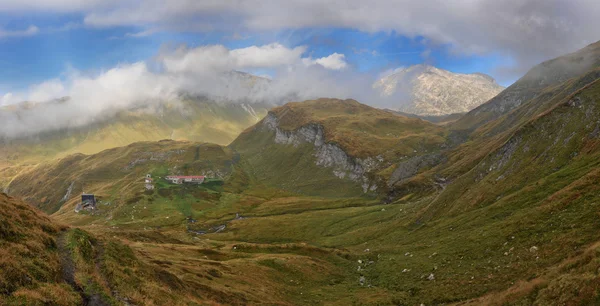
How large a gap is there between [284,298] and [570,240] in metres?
40.7

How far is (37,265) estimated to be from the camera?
29625mm

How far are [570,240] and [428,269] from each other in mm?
22876

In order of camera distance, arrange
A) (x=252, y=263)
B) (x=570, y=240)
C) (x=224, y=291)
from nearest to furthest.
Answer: (x=570, y=240)
(x=224, y=291)
(x=252, y=263)

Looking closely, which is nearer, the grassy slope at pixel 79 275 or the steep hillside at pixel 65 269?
the steep hillside at pixel 65 269

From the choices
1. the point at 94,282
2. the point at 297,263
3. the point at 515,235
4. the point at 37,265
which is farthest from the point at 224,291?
the point at 515,235

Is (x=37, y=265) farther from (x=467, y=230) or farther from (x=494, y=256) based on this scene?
(x=467, y=230)

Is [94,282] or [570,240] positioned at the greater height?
[570,240]

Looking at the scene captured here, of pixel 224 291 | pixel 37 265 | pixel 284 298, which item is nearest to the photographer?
pixel 37 265

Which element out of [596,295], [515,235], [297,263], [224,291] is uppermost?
[596,295]

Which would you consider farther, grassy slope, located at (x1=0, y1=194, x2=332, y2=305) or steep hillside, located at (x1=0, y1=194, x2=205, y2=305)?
grassy slope, located at (x1=0, y1=194, x2=332, y2=305)

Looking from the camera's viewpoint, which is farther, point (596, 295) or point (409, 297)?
point (409, 297)

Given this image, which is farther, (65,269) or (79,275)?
(65,269)

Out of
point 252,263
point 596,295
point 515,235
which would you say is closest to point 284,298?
point 252,263

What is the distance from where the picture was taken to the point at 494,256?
1987 inches
